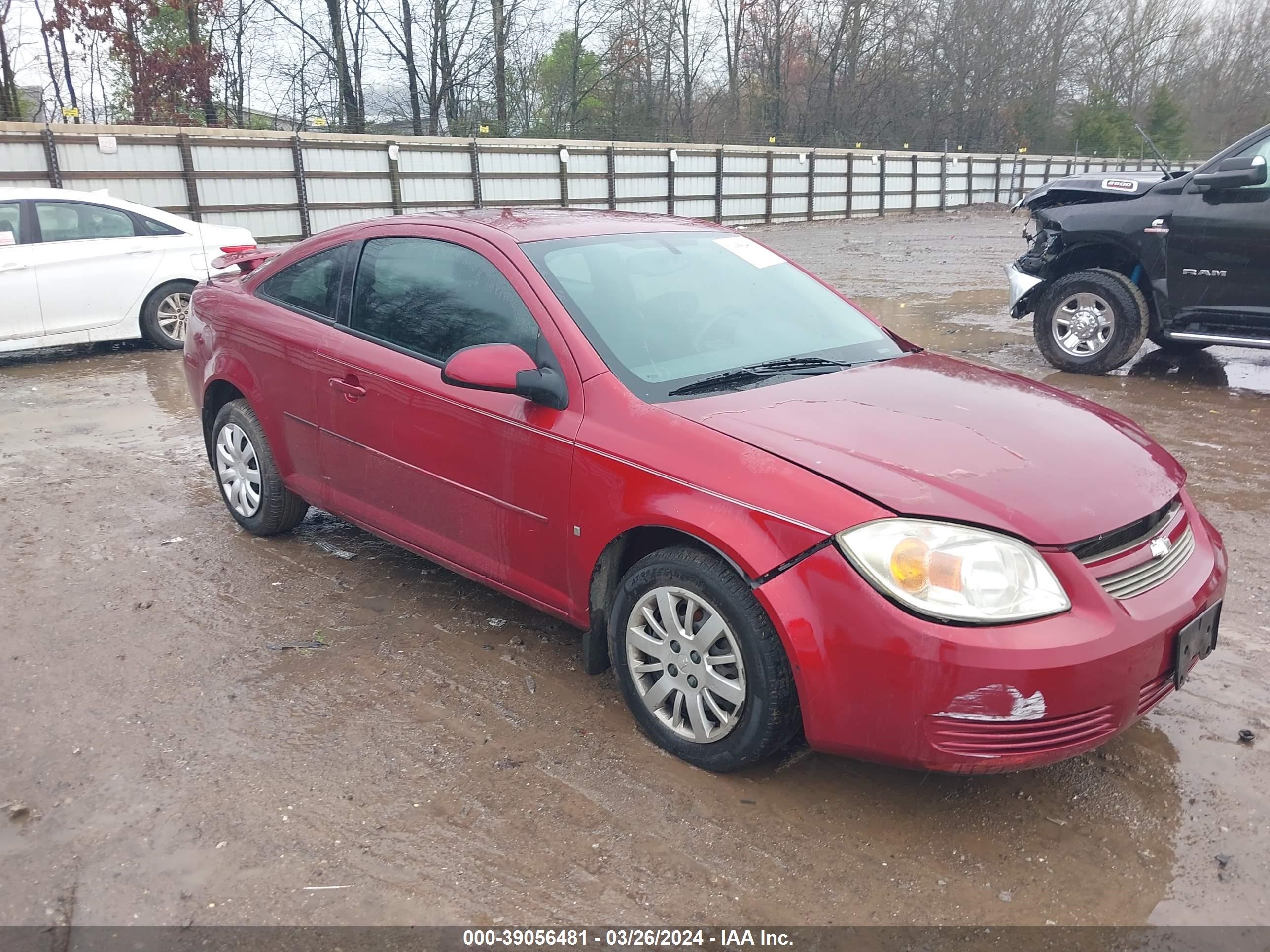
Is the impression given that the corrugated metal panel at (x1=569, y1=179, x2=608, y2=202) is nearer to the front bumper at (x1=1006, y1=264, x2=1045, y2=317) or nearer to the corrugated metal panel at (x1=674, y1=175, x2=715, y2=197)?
the corrugated metal panel at (x1=674, y1=175, x2=715, y2=197)

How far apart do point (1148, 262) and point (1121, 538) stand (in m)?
5.62

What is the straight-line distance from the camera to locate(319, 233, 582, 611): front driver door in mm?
3189

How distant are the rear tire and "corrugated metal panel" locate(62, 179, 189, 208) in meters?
7.37

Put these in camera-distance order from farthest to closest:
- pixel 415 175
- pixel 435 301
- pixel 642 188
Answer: pixel 642 188, pixel 415 175, pixel 435 301

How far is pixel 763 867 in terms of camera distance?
8.13ft

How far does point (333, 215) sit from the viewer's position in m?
19.7

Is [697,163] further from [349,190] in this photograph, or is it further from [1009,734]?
[1009,734]

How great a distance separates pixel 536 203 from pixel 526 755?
72.0 feet

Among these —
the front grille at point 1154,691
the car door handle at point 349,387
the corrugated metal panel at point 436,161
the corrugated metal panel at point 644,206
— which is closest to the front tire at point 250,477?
the car door handle at point 349,387

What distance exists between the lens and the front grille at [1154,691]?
2.51 m

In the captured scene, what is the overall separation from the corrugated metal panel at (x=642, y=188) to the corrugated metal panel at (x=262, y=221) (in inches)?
356

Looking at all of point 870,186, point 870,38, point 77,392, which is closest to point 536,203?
point 870,186

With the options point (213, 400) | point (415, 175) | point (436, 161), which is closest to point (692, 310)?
point (213, 400)

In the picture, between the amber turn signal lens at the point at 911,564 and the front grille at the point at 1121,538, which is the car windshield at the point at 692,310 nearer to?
the amber turn signal lens at the point at 911,564
